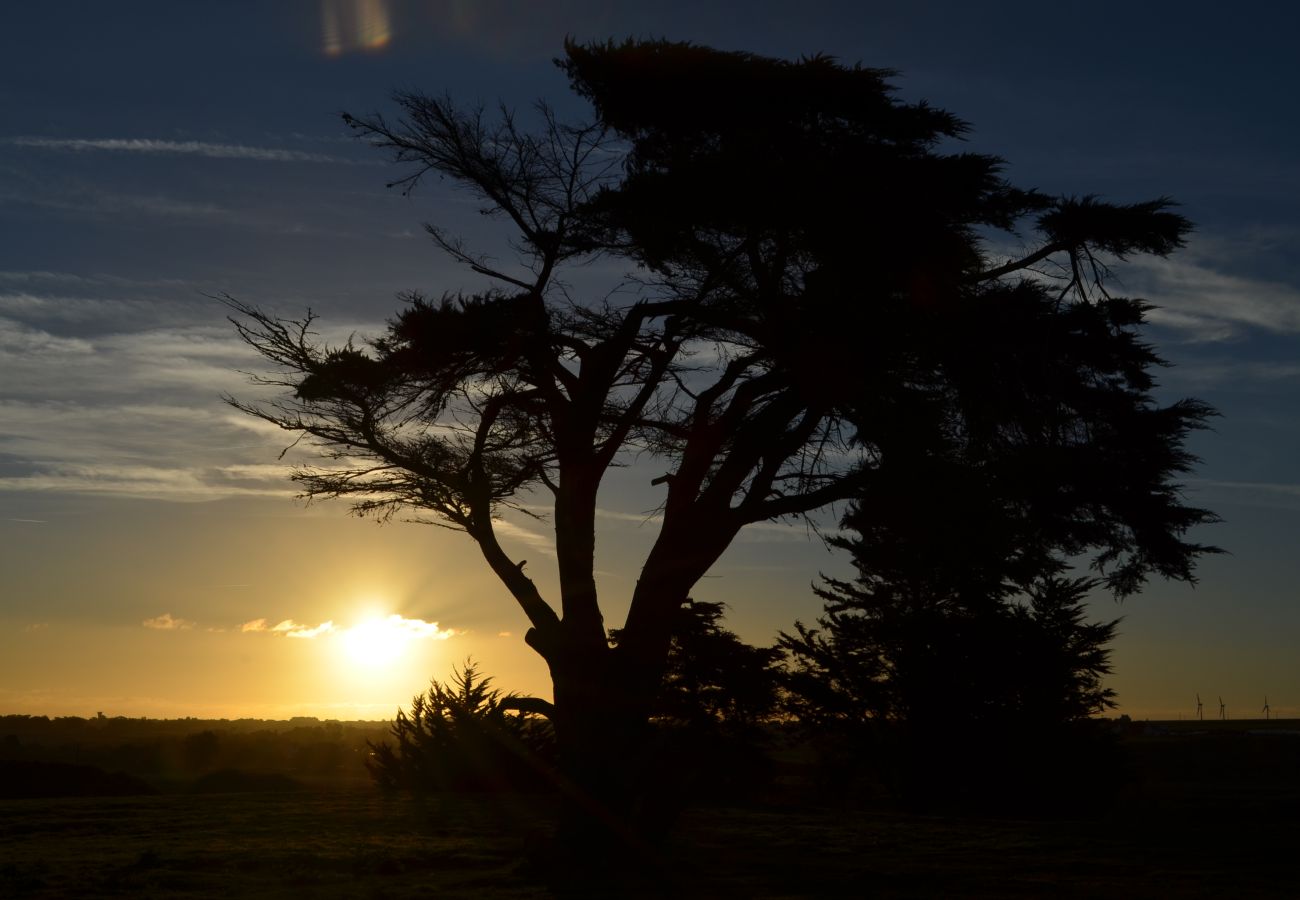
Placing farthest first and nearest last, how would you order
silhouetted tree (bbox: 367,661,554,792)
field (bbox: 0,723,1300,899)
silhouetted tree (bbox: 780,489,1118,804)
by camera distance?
silhouetted tree (bbox: 780,489,1118,804)
silhouetted tree (bbox: 367,661,554,792)
field (bbox: 0,723,1300,899)

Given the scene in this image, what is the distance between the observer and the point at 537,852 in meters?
12.2

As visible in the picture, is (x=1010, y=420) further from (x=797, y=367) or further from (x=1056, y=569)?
(x=1056, y=569)

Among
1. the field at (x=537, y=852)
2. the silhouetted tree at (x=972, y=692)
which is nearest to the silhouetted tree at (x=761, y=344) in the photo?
the field at (x=537, y=852)

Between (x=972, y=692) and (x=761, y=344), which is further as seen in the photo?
(x=972, y=692)

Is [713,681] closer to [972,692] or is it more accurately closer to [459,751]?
[972,692]

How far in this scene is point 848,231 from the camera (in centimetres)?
1283

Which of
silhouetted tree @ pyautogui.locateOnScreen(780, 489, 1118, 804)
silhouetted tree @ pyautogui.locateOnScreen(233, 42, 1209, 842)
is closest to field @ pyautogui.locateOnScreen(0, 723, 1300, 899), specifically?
silhouetted tree @ pyautogui.locateOnScreen(233, 42, 1209, 842)

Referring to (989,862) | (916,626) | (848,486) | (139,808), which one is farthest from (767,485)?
(916,626)

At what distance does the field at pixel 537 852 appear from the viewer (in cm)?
1110

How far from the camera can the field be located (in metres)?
11.1

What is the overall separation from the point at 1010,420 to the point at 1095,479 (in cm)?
143

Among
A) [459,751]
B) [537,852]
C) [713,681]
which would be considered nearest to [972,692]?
[713,681]

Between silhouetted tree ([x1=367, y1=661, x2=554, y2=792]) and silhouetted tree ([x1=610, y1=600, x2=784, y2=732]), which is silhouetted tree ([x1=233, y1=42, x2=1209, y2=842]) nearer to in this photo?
silhouetted tree ([x1=367, y1=661, x2=554, y2=792])

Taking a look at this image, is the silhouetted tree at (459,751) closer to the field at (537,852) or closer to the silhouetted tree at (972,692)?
the field at (537,852)
